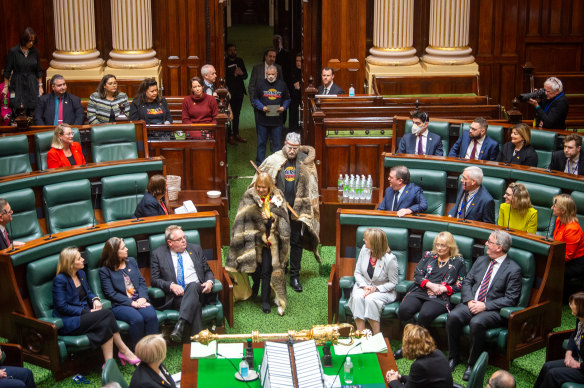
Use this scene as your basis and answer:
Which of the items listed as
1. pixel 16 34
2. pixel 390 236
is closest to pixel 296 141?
pixel 390 236

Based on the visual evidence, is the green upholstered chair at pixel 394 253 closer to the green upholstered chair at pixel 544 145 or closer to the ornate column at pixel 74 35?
the green upholstered chair at pixel 544 145

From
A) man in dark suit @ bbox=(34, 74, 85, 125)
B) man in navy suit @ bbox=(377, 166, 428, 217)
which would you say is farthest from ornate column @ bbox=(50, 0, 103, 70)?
man in navy suit @ bbox=(377, 166, 428, 217)

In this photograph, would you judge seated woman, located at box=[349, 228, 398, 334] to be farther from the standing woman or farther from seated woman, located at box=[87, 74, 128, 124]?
the standing woman

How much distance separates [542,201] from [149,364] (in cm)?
394

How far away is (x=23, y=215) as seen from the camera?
7.49m

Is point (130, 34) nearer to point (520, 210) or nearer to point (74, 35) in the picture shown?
point (74, 35)

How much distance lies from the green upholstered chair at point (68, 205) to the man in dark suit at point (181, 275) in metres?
1.13

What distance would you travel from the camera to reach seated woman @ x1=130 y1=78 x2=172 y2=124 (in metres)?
9.01

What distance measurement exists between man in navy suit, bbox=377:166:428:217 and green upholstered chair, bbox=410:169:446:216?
19.0 inches

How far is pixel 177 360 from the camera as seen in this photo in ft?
22.3

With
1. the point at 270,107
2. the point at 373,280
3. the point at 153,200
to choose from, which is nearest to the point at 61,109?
the point at 153,200

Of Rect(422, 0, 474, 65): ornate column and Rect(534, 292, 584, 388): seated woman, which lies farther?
Rect(422, 0, 474, 65): ornate column

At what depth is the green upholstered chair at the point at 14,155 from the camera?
26.3ft

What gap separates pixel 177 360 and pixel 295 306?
4.40ft
